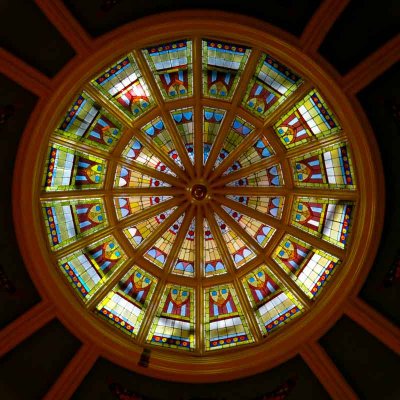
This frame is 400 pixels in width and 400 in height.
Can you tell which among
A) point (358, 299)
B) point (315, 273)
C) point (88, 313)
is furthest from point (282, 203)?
point (88, 313)

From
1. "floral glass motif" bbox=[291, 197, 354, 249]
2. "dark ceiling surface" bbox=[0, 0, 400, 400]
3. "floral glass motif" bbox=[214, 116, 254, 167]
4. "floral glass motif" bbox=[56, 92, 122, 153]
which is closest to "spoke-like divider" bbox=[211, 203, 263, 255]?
"floral glass motif" bbox=[291, 197, 354, 249]

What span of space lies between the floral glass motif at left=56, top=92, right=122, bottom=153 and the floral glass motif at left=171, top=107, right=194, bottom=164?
1577 millimetres

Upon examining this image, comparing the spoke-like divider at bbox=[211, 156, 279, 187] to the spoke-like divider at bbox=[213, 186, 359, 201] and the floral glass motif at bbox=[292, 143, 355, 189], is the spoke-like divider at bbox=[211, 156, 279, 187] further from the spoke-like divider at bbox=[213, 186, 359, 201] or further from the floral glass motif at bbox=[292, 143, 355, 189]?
the floral glass motif at bbox=[292, 143, 355, 189]

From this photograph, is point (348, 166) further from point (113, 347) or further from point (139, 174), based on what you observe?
point (113, 347)

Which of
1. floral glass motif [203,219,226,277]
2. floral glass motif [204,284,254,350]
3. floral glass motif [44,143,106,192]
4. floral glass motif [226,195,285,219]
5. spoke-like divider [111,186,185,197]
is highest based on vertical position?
floral glass motif [44,143,106,192]

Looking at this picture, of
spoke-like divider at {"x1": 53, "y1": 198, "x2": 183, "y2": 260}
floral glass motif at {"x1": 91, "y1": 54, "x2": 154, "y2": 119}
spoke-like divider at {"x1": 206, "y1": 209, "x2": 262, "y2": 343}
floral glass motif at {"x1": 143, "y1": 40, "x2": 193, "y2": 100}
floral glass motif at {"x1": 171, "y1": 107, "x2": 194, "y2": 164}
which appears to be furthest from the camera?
floral glass motif at {"x1": 171, "y1": 107, "x2": 194, "y2": 164}

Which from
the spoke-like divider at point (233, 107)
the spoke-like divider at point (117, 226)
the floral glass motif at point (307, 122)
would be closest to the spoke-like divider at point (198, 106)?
the spoke-like divider at point (233, 107)

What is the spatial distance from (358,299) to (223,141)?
5410 mm

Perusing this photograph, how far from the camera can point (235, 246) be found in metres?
12.9

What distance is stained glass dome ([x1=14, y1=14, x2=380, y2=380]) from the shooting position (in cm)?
1035

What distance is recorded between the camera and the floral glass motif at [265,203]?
12.5 metres

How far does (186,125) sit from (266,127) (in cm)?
→ 222

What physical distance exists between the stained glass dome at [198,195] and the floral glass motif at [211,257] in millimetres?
49

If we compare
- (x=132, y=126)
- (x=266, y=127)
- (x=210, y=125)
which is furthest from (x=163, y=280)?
(x=266, y=127)
